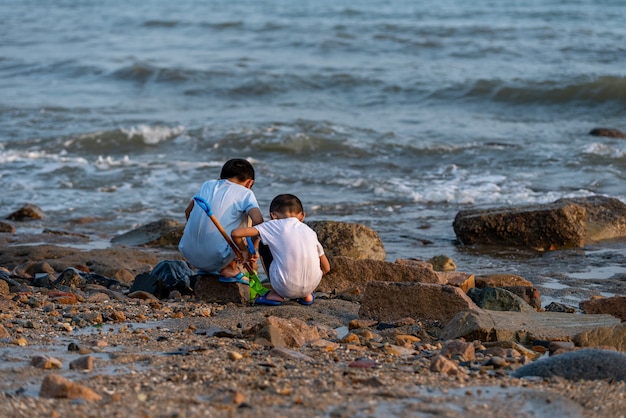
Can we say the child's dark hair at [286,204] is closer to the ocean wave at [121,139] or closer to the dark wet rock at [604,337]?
the dark wet rock at [604,337]

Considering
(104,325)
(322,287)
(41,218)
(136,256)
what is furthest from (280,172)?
(104,325)

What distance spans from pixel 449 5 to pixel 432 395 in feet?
105

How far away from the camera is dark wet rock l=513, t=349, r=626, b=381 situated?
4258 mm

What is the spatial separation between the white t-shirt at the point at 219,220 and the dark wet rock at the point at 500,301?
1.61 m

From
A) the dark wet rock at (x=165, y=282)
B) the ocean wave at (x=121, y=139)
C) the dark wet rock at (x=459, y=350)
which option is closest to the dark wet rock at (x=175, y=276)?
the dark wet rock at (x=165, y=282)

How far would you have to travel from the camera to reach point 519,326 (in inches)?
211

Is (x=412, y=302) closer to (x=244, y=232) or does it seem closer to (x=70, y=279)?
(x=244, y=232)

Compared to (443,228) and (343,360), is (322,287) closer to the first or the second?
(343,360)

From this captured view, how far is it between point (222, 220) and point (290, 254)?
545 mm

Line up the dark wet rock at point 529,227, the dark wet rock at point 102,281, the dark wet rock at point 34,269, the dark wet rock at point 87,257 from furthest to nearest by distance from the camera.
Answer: the dark wet rock at point 529,227, the dark wet rock at point 87,257, the dark wet rock at point 34,269, the dark wet rock at point 102,281

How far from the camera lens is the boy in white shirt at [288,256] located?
237 inches

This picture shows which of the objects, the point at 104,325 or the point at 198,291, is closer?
the point at 104,325

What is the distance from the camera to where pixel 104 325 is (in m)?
5.42

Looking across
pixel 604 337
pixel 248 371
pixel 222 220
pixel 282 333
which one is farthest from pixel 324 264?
pixel 248 371
